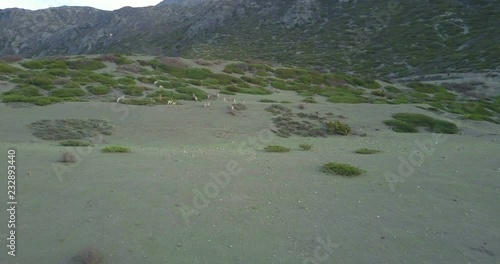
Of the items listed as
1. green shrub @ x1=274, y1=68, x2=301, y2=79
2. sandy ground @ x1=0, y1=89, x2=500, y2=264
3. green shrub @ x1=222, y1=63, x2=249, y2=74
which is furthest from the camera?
green shrub @ x1=274, y1=68, x2=301, y2=79

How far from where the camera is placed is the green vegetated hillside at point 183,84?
2891 centimetres

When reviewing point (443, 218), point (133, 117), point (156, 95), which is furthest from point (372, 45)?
point (443, 218)

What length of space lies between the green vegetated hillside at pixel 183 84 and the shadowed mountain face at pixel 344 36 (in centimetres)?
3301

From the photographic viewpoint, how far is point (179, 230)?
9.27 m

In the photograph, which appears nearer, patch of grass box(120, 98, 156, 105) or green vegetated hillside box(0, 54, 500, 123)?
patch of grass box(120, 98, 156, 105)

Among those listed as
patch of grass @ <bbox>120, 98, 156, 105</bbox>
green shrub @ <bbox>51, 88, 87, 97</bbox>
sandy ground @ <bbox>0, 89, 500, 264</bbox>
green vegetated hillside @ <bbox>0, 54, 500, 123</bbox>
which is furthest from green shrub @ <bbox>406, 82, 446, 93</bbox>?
green shrub @ <bbox>51, 88, 87, 97</bbox>

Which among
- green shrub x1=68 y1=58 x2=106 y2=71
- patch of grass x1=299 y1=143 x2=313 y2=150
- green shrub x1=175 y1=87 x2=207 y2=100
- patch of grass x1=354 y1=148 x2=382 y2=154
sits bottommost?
patch of grass x1=354 y1=148 x2=382 y2=154

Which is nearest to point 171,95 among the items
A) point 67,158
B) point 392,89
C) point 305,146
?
point 305,146

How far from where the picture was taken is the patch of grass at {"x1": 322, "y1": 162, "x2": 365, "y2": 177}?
1393cm

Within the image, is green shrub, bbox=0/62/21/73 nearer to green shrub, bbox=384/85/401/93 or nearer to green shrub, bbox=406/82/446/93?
green shrub, bbox=384/85/401/93

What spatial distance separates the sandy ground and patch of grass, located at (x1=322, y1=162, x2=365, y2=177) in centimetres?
41

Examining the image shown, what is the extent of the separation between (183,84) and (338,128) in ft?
54.4

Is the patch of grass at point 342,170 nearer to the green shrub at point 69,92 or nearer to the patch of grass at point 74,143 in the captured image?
the patch of grass at point 74,143

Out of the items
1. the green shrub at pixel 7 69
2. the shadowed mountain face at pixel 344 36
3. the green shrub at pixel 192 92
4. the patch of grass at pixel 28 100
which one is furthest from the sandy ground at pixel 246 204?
the shadowed mountain face at pixel 344 36
